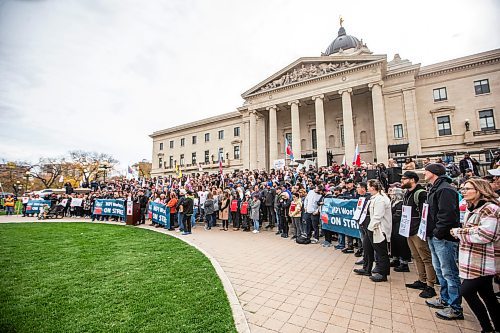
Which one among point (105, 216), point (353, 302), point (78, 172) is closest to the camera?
point (353, 302)

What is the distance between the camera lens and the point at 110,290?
4641 millimetres

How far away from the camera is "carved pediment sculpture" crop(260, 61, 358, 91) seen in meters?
31.4

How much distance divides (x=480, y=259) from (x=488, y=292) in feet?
1.33

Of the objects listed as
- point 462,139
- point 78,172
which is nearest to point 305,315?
point 462,139

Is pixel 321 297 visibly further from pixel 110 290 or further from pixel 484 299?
pixel 110 290

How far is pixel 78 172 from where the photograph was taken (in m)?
57.5

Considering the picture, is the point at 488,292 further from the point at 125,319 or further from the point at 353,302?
the point at 125,319

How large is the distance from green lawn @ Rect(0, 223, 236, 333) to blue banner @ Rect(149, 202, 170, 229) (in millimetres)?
5019

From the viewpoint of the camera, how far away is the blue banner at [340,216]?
24.2 feet

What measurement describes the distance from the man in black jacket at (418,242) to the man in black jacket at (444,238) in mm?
416

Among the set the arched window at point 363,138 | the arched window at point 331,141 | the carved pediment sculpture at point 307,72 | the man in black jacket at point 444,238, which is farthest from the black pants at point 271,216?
the arched window at point 331,141

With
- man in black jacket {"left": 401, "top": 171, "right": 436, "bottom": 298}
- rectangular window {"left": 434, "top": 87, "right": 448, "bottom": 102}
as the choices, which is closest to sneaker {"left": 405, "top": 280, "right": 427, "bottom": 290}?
man in black jacket {"left": 401, "top": 171, "right": 436, "bottom": 298}

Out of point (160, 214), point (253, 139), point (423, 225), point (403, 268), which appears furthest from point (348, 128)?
point (423, 225)

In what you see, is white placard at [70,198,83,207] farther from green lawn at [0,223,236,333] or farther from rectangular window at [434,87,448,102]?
rectangular window at [434,87,448,102]
